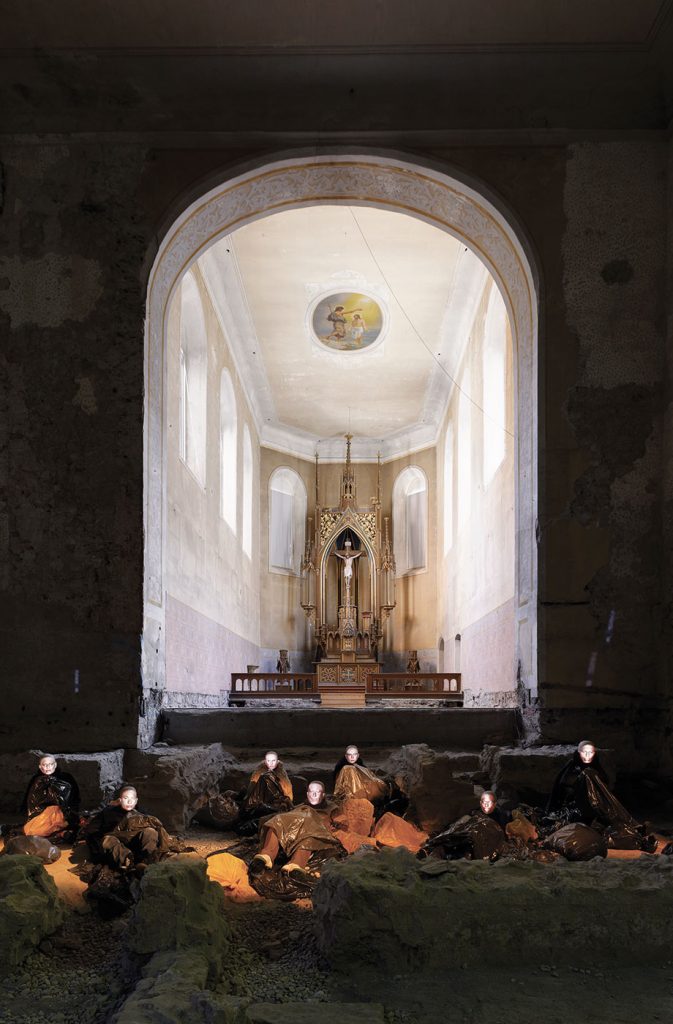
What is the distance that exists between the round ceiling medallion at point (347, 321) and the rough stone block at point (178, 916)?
14193 millimetres

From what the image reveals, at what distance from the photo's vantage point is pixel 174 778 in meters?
7.32

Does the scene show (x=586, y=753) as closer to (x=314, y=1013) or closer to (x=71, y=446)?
(x=314, y=1013)

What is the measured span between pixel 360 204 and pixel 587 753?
649 centimetres

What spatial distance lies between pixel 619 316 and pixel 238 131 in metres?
4.29

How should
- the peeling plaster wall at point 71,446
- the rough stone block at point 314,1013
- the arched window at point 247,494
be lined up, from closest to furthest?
the rough stone block at point 314,1013, the peeling plaster wall at point 71,446, the arched window at point 247,494

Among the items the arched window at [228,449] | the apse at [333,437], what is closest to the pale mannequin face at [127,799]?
the apse at [333,437]

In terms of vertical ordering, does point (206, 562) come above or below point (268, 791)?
above

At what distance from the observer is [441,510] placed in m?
23.0

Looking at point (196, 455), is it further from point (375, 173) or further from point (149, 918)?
point (149, 918)

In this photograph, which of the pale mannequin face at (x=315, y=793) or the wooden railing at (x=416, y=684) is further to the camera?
the wooden railing at (x=416, y=684)

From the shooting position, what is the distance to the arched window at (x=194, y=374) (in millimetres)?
14006

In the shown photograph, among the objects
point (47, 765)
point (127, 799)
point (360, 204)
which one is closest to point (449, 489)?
point (360, 204)

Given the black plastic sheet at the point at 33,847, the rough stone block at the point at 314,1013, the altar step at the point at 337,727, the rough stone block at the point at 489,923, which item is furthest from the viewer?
the altar step at the point at 337,727

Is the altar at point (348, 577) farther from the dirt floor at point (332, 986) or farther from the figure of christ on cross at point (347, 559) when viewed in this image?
the dirt floor at point (332, 986)
